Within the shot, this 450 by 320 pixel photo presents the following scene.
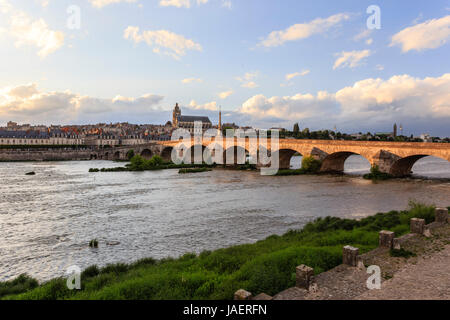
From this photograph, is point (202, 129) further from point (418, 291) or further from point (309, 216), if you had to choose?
point (418, 291)

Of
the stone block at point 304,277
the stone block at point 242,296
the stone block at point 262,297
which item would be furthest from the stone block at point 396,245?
the stone block at point 242,296

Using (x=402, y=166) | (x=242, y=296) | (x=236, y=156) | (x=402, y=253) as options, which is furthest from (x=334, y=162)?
(x=242, y=296)

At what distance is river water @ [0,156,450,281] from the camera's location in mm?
15102

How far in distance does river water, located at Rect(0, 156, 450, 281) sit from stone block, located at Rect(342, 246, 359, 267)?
7.07 m

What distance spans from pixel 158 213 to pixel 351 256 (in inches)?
649

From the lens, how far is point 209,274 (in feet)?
32.6

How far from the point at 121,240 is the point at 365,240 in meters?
12.0

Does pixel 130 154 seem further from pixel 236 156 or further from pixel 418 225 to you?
pixel 418 225

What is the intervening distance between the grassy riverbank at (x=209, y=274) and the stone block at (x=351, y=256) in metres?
0.55

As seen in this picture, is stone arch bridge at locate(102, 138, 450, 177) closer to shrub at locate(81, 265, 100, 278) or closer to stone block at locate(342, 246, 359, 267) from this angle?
stone block at locate(342, 246, 359, 267)
